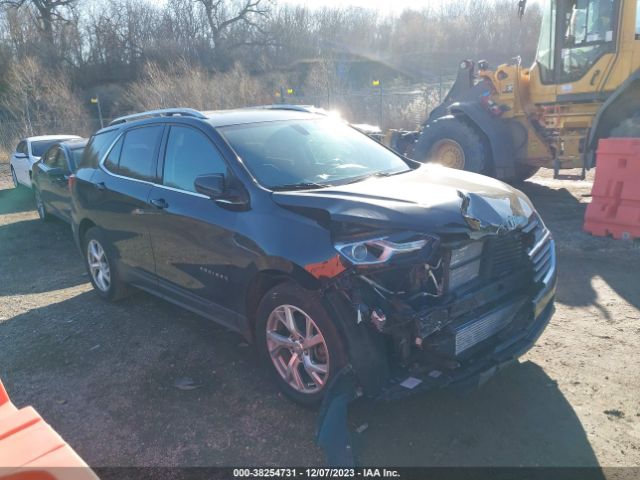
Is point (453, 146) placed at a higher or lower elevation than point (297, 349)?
higher

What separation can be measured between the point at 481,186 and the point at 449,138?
637 cm

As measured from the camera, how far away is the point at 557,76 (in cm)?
886

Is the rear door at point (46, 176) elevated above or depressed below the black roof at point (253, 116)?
below

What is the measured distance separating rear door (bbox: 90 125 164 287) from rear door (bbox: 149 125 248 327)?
7.4 inches

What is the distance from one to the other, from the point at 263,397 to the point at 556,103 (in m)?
7.87

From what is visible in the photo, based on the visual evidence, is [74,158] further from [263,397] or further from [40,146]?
[263,397]

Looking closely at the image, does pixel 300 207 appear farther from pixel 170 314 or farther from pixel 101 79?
pixel 101 79

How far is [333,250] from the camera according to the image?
115 inches

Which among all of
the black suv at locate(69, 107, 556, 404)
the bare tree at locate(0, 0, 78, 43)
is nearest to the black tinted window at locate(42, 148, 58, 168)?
the black suv at locate(69, 107, 556, 404)

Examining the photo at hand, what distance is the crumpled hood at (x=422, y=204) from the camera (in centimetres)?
292

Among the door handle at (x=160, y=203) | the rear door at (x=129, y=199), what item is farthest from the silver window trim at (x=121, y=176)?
the door handle at (x=160, y=203)

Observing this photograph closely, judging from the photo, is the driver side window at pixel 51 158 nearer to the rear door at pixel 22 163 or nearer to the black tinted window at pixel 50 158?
Result: the black tinted window at pixel 50 158

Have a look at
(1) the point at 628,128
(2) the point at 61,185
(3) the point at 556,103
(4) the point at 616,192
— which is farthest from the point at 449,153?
(2) the point at 61,185

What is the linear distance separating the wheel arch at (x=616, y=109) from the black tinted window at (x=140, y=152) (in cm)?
684
